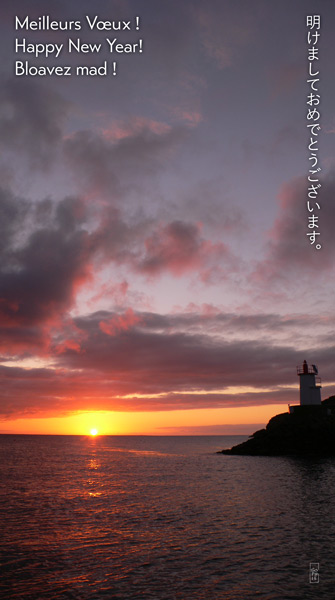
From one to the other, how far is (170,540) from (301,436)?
6204cm

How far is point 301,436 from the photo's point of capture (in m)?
81.2

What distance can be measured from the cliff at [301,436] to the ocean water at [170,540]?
31.0m

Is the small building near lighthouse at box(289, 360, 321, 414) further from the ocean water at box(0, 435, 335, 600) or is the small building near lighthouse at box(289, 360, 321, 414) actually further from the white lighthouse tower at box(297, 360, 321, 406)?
the ocean water at box(0, 435, 335, 600)

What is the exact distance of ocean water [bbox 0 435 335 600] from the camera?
18.7 m

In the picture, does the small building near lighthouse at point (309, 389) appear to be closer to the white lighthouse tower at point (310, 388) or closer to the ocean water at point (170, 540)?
the white lighthouse tower at point (310, 388)

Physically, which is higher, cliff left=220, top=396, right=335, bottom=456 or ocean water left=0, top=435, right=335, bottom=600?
ocean water left=0, top=435, right=335, bottom=600

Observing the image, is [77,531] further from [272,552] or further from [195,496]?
[195,496]

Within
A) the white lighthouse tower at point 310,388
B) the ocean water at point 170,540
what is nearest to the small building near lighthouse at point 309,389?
the white lighthouse tower at point 310,388

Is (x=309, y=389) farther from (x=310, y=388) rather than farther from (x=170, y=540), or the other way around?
(x=170, y=540)

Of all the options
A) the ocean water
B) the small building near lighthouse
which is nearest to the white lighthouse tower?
the small building near lighthouse

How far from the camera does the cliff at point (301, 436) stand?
7931 cm

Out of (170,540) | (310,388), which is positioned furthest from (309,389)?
(170,540)

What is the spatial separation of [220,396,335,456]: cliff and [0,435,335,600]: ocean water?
31.0 meters

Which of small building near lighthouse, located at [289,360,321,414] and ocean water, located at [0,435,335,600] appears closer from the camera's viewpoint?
ocean water, located at [0,435,335,600]
